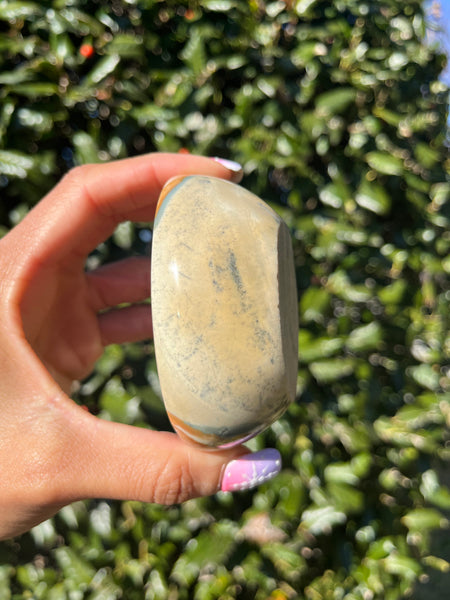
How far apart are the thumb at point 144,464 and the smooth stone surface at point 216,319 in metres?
0.09

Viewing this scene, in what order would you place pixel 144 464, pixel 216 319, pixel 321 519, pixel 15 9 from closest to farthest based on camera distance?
pixel 216 319, pixel 144 464, pixel 15 9, pixel 321 519

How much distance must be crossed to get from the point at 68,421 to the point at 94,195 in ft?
1.70

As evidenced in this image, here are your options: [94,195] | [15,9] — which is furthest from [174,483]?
[15,9]

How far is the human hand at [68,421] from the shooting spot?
0.91 meters

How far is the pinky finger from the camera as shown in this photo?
1449 mm

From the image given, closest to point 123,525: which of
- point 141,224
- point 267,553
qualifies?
point 267,553

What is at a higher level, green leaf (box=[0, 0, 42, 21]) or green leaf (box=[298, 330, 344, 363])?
green leaf (box=[0, 0, 42, 21])

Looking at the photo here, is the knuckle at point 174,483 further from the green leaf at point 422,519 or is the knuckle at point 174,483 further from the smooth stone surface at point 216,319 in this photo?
the green leaf at point 422,519

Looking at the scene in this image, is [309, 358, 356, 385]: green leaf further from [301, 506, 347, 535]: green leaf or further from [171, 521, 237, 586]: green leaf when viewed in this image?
[171, 521, 237, 586]: green leaf

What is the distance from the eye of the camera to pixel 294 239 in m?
1.45

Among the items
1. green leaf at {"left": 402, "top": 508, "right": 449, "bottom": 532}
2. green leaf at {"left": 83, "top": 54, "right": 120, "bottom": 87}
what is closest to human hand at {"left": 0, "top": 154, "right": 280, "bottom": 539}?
green leaf at {"left": 83, "top": 54, "right": 120, "bottom": 87}

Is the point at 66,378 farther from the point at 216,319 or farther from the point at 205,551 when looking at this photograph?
the point at 216,319

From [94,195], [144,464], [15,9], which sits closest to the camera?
[144,464]

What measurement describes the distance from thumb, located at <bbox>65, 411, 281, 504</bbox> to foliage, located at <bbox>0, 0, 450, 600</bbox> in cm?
41
